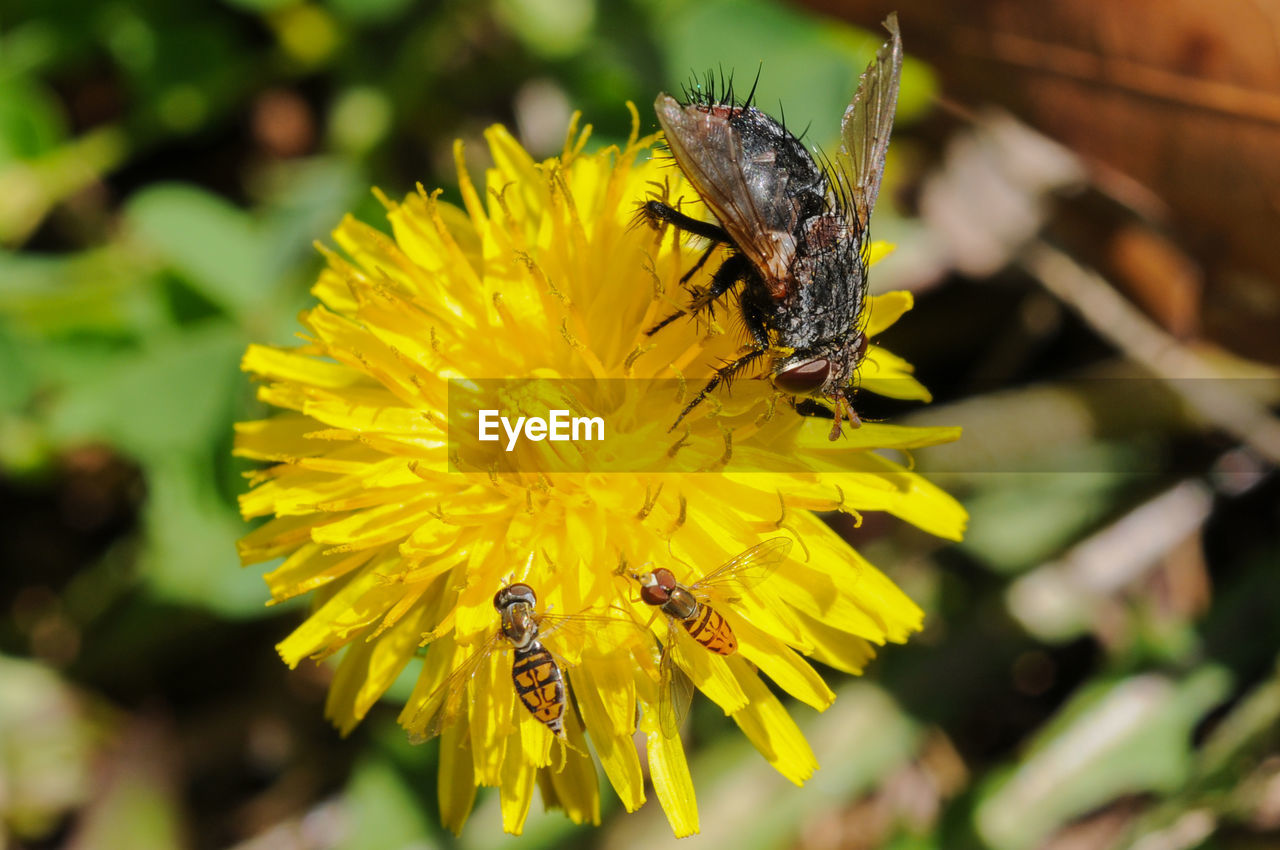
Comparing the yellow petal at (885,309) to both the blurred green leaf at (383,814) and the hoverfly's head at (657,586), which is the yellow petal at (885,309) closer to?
the hoverfly's head at (657,586)

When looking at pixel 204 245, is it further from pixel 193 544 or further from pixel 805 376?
pixel 805 376

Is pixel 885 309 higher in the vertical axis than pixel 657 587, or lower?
higher

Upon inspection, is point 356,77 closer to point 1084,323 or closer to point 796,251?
point 796,251

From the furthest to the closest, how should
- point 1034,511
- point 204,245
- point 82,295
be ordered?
point 1034,511
point 204,245
point 82,295

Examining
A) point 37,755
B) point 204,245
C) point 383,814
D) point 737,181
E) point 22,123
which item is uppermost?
point 737,181

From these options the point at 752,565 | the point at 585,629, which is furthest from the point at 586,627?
the point at 752,565

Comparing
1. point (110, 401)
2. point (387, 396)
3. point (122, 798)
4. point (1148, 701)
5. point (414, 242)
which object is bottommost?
point (122, 798)

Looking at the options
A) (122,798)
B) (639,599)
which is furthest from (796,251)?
(122,798)

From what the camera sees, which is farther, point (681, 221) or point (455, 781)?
point (455, 781)

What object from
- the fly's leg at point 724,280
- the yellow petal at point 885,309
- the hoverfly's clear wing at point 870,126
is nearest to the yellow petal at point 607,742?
the fly's leg at point 724,280
